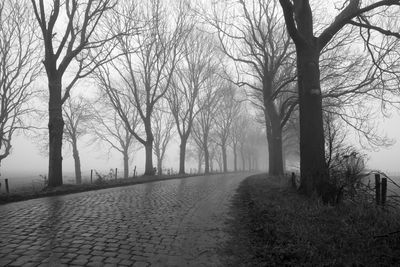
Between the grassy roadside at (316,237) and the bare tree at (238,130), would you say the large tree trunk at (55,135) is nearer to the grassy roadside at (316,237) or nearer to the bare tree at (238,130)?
the grassy roadside at (316,237)

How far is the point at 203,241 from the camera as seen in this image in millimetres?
5750

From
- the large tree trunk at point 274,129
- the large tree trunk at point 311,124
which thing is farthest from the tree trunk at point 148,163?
the large tree trunk at point 311,124

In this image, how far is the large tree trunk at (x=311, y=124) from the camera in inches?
337

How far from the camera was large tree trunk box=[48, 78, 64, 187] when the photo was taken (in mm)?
14297

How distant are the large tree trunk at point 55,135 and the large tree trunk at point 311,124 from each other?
1129cm

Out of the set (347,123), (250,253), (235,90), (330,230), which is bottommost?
(250,253)

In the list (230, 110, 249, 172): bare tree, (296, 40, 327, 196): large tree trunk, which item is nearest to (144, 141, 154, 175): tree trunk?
(296, 40, 327, 196): large tree trunk

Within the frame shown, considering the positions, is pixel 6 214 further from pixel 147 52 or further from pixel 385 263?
pixel 147 52

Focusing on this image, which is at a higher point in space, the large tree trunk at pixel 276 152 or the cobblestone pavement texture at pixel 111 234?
the large tree trunk at pixel 276 152

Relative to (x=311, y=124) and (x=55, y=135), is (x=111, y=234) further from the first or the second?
(x=55, y=135)

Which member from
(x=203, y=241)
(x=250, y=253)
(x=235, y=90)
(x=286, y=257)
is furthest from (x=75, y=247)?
(x=235, y=90)

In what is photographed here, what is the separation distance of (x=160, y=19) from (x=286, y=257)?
20.6 metres

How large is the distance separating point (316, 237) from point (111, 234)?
12.5 ft

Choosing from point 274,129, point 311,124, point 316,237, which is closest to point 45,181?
point 274,129
